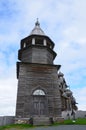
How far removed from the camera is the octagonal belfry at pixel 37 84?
22.7 m

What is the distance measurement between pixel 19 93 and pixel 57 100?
5.07 m

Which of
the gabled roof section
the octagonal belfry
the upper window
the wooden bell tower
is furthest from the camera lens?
the gabled roof section

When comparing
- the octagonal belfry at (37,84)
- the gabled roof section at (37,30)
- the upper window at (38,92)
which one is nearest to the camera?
the octagonal belfry at (37,84)

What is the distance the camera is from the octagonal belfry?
22.7 m

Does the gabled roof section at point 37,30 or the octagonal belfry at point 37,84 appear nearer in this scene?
the octagonal belfry at point 37,84

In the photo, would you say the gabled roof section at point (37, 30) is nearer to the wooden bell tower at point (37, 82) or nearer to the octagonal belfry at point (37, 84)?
the wooden bell tower at point (37, 82)

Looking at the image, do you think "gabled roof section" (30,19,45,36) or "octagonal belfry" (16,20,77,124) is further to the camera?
"gabled roof section" (30,19,45,36)

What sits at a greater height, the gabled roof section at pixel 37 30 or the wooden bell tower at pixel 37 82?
the gabled roof section at pixel 37 30

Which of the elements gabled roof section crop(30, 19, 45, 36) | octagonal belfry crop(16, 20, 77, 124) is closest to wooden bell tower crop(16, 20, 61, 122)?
octagonal belfry crop(16, 20, 77, 124)

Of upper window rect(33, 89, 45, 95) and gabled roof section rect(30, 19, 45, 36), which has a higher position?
gabled roof section rect(30, 19, 45, 36)

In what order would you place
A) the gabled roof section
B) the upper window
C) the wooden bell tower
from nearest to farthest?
the wooden bell tower < the upper window < the gabled roof section

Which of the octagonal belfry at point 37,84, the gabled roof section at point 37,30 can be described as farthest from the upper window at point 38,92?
the gabled roof section at point 37,30

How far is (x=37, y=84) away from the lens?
24.4m

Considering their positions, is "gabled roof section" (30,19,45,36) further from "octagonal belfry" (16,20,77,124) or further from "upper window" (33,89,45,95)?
"upper window" (33,89,45,95)
